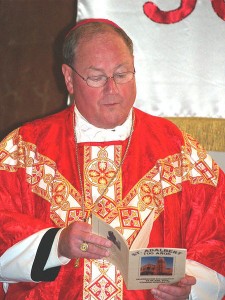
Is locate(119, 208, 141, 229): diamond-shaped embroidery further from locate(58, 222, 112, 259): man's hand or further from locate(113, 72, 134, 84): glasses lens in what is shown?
locate(113, 72, 134, 84): glasses lens

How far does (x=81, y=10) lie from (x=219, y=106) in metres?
0.99

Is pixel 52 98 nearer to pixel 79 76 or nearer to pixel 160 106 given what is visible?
pixel 160 106

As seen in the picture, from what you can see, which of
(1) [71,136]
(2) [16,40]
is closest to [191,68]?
(1) [71,136]

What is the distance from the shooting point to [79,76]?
2990mm

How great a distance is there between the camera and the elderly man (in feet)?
9.09

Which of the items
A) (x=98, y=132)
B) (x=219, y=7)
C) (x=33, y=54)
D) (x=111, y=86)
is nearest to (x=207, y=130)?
(x=219, y=7)

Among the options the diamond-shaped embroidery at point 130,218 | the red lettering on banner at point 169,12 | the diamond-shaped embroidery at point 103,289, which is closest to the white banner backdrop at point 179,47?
the red lettering on banner at point 169,12

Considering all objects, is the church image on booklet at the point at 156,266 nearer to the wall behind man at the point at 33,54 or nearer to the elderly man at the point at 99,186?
the elderly man at the point at 99,186

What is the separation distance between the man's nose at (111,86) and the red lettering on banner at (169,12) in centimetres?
94

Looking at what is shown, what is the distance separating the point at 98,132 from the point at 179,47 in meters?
0.94

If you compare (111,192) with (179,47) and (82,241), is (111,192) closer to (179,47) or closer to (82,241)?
(82,241)

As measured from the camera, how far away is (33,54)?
4207 mm

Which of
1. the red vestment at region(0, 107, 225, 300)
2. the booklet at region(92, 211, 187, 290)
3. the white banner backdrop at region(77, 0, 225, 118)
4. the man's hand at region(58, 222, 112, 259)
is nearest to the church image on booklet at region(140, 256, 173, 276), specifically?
the booklet at region(92, 211, 187, 290)

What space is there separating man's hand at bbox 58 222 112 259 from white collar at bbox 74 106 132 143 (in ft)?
1.91
